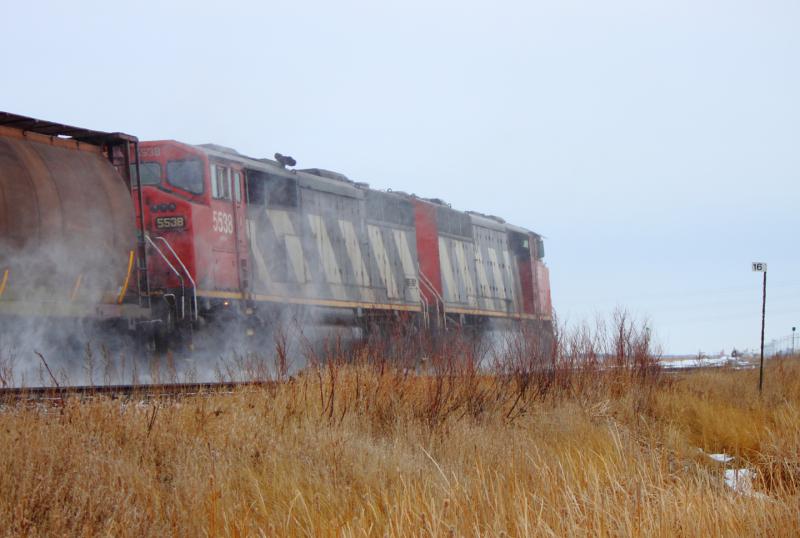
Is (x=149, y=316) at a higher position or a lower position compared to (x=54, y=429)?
higher

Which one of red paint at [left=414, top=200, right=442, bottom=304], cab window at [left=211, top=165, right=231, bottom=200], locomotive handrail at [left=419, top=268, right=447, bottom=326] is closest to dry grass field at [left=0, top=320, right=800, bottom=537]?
cab window at [left=211, top=165, right=231, bottom=200]

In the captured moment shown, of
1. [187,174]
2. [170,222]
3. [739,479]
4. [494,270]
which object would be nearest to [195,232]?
[170,222]

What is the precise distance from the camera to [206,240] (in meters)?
14.4

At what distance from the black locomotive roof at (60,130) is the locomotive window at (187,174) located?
2.21m

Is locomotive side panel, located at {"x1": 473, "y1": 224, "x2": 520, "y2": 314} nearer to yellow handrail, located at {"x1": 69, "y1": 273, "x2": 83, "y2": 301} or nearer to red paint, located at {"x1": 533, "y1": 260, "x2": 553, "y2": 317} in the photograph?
red paint, located at {"x1": 533, "y1": 260, "x2": 553, "y2": 317}

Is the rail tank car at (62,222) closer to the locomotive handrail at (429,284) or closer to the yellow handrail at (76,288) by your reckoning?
the yellow handrail at (76,288)

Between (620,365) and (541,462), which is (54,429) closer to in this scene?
(541,462)

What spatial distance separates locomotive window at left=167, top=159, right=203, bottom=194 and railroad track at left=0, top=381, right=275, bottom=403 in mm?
5091

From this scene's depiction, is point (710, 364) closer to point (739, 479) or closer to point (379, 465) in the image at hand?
point (739, 479)

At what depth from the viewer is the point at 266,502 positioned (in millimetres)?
6000

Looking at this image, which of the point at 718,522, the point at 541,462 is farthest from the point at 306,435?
the point at 718,522

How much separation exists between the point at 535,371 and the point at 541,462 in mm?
5207

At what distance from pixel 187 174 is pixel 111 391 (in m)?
6.75

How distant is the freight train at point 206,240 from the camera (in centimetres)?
1053
